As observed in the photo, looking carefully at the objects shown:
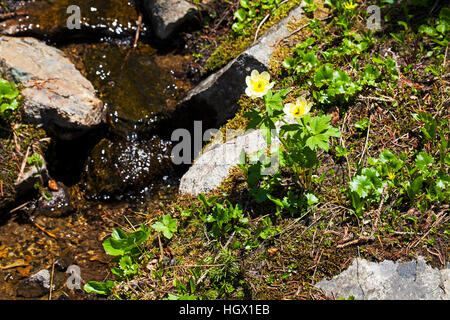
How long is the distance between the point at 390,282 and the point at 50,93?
342cm

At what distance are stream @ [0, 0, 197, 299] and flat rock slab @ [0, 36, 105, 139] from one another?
0.71 feet

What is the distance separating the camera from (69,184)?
4.10 metres

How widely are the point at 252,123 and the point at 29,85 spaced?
2.61m

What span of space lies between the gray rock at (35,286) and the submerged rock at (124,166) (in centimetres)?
95

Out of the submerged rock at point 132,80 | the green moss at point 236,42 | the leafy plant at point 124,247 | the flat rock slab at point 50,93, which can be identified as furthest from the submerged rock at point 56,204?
the green moss at point 236,42

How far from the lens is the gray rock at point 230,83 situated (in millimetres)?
3586

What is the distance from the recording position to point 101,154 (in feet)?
13.6

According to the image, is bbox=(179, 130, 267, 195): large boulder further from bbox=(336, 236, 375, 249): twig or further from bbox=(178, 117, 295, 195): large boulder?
bbox=(336, 236, 375, 249): twig

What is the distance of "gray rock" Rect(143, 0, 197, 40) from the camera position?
14.9ft

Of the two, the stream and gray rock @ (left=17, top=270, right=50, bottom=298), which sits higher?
the stream

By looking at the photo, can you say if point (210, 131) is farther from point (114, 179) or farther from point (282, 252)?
point (282, 252)

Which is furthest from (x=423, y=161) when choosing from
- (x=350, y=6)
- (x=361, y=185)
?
(x=350, y=6)

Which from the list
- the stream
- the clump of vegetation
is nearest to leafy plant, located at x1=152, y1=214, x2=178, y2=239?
the clump of vegetation
